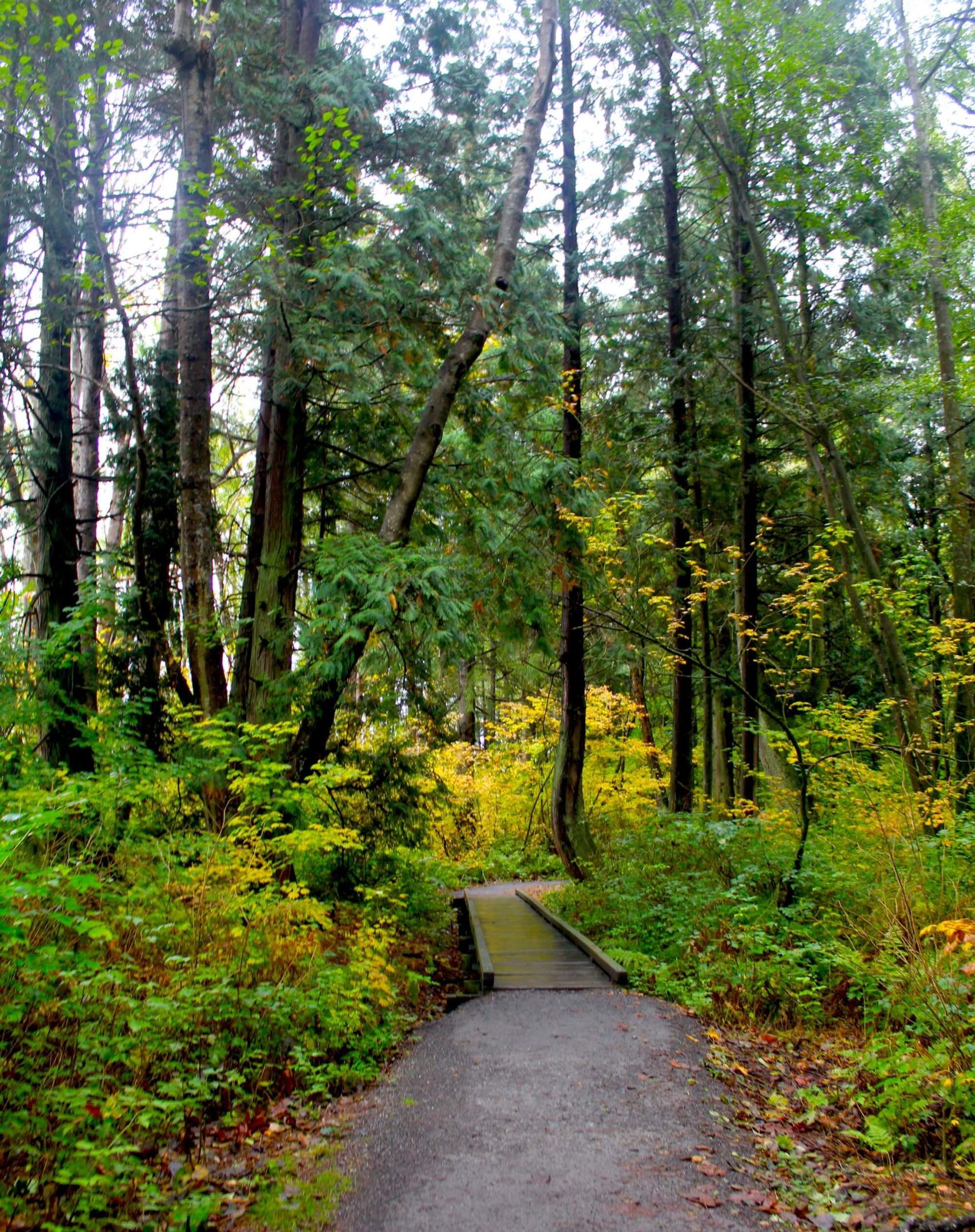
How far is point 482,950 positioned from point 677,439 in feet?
30.2

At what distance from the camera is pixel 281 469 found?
9344mm

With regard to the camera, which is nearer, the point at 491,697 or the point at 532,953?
the point at 532,953

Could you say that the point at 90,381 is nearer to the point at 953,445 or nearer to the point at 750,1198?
the point at 750,1198

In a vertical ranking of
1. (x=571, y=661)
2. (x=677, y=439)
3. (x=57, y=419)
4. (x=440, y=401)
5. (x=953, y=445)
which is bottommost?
(x=571, y=661)

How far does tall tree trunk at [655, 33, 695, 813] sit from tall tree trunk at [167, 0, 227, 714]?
25.0 ft

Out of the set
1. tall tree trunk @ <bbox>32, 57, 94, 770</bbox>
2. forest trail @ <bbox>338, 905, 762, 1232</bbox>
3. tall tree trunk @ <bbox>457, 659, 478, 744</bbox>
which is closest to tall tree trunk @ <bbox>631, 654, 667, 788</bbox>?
tall tree trunk @ <bbox>457, 659, 478, 744</bbox>

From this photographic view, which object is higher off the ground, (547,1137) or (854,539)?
(854,539)

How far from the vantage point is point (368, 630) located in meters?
7.43

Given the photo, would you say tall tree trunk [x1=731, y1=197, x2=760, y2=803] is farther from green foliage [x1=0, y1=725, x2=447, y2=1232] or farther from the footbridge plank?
green foliage [x1=0, y1=725, x2=447, y2=1232]

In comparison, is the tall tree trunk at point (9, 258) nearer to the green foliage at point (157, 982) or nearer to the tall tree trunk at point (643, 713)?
the green foliage at point (157, 982)

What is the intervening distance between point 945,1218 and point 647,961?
5.09 metres

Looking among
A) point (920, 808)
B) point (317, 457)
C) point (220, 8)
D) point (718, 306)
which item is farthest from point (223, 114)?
point (920, 808)

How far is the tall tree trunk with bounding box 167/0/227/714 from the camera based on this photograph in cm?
810

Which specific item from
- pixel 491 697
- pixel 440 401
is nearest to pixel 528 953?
pixel 440 401
